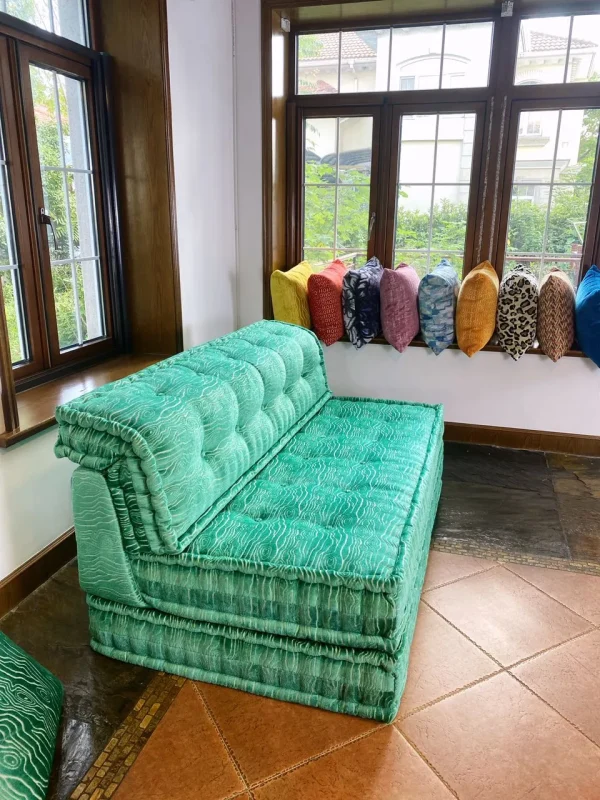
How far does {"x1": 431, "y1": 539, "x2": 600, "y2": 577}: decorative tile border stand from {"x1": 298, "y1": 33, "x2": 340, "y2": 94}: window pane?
2.67m

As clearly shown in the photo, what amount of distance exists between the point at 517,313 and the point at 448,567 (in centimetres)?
147

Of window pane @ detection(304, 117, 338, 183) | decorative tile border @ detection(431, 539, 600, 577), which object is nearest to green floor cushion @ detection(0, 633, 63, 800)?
decorative tile border @ detection(431, 539, 600, 577)

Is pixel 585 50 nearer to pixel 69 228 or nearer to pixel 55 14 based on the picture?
pixel 55 14

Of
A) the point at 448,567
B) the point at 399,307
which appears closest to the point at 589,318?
the point at 399,307

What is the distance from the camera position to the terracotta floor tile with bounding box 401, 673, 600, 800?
1420 millimetres

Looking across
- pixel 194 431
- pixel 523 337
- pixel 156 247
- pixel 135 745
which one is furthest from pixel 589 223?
pixel 135 745

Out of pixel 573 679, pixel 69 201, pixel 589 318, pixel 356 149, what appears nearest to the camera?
pixel 573 679

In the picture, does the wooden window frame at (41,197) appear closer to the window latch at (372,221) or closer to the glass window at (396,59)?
the glass window at (396,59)

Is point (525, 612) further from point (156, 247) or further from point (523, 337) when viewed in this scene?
point (156, 247)

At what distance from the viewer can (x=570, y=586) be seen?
2.17 m

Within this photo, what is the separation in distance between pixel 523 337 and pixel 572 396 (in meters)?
0.47

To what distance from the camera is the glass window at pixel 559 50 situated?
10.3 feet

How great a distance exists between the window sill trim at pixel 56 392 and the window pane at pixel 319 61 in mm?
1897

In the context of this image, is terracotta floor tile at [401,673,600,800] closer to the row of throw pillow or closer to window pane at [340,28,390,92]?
the row of throw pillow
